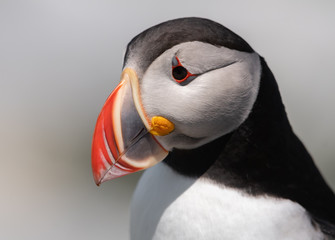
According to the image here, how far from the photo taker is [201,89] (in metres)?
1.95

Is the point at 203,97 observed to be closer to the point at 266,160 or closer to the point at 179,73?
the point at 179,73

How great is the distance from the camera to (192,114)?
196 cm

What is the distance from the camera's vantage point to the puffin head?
6.41 feet

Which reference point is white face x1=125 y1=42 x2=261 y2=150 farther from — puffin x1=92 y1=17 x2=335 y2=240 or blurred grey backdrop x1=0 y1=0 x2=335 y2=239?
Result: blurred grey backdrop x1=0 y1=0 x2=335 y2=239

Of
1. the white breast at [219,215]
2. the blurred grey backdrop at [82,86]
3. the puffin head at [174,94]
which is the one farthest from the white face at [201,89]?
the blurred grey backdrop at [82,86]

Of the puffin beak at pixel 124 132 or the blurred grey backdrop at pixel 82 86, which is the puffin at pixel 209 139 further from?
the blurred grey backdrop at pixel 82 86

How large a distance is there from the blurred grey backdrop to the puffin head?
9.93ft

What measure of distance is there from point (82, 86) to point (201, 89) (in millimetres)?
4430

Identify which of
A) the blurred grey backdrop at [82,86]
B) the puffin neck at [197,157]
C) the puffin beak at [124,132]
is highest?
the puffin beak at [124,132]

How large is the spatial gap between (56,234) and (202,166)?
11.4 feet

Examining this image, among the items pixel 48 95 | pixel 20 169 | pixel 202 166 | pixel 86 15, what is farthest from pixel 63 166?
pixel 202 166

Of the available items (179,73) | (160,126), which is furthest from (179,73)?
(160,126)

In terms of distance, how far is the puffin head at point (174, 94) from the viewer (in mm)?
1954

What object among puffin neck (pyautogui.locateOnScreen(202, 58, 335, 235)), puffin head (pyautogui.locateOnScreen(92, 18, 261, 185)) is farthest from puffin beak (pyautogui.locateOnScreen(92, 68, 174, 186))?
puffin neck (pyautogui.locateOnScreen(202, 58, 335, 235))
